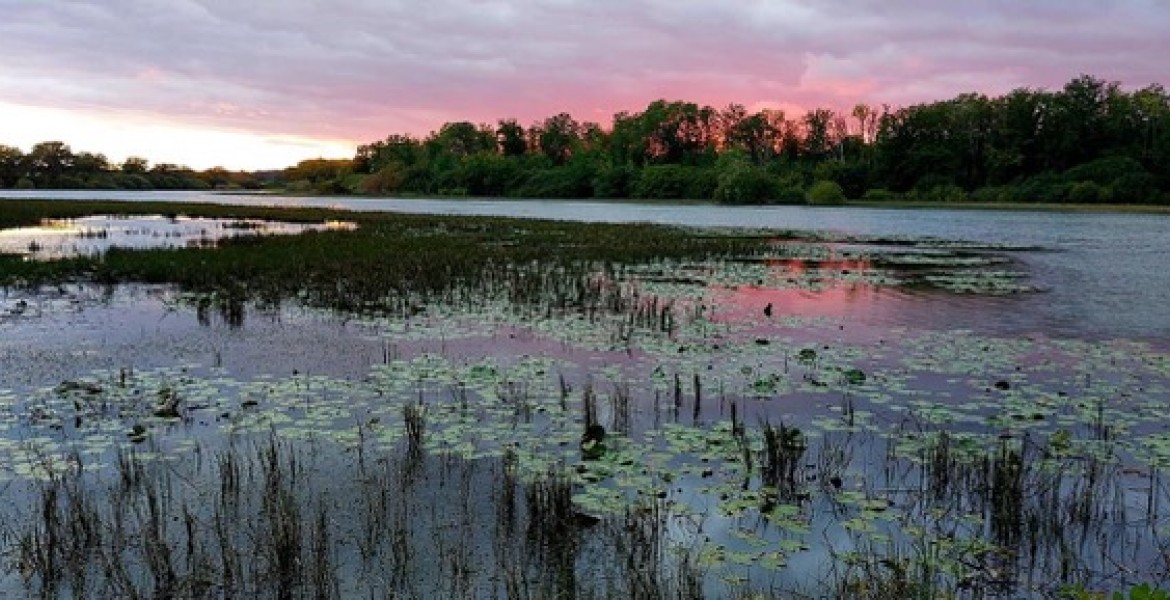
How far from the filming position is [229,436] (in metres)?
9.22

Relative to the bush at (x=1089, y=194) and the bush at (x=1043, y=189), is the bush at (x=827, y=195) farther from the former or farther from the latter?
the bush at (x=1089, y=194)

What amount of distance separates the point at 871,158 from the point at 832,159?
12430 mm

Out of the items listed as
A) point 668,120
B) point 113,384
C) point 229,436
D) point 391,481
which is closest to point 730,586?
point 391,481

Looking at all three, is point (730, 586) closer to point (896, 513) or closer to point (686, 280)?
point (896, 513)

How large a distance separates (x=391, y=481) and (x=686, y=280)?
1784cm

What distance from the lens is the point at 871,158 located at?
143375 millimetres

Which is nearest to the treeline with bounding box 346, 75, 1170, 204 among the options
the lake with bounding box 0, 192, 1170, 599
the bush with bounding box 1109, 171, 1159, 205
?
the bush with bounding box 1109, 171, 1159, 205

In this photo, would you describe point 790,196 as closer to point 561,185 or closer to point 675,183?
point 675,183

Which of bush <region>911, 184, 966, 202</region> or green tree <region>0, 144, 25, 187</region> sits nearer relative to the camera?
bush <region>911, 184, 966, 202</region>

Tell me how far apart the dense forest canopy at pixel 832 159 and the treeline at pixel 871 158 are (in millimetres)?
224

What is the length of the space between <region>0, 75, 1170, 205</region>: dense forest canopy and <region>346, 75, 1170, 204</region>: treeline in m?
0.22

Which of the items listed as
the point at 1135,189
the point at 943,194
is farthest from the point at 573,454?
the point at 943,194

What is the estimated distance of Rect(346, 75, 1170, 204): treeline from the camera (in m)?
118

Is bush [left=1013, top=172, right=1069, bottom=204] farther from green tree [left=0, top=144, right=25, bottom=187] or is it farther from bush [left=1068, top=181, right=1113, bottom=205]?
green tree [left=0, top=144, right=25, bottom=187]
